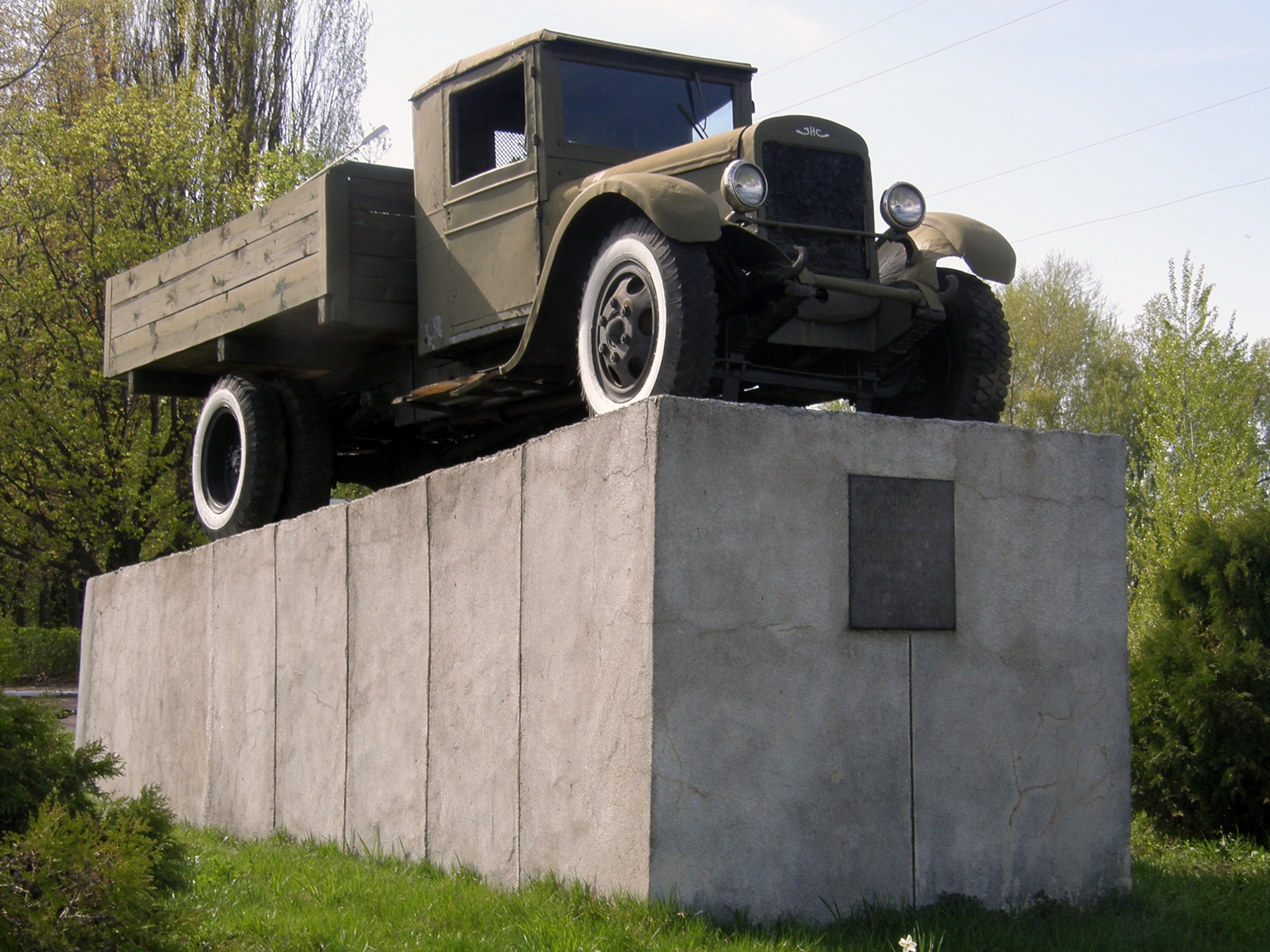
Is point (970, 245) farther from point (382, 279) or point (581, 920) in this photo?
point (581, 920)

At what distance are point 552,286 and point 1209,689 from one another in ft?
11.9

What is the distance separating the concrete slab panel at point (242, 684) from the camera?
666 centimetres

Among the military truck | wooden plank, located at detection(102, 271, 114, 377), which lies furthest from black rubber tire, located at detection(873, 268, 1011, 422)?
wooden plank, located at detection(102, 271, 114, 377)

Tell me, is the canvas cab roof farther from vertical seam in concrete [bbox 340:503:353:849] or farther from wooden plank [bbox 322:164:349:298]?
vertical seam in concrete [bbox 340:503:353:849]

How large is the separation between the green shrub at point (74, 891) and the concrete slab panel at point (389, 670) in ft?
6.33

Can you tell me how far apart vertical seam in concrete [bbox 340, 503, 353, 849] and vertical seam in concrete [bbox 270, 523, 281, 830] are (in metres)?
0.79

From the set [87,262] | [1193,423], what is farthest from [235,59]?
[1193,423]

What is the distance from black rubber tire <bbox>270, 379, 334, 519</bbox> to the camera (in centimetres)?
775

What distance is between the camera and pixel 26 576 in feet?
104

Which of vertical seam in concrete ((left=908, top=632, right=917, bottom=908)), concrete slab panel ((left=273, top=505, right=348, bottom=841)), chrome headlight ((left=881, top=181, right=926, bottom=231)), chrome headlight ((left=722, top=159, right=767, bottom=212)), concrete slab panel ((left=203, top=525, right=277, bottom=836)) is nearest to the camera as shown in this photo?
vertical seam in concrete ((left=908, top=632, right=917, bottom=908))

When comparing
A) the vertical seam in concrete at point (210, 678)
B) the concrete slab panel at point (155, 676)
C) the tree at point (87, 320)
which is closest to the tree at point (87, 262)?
the tree at point (87, 320)

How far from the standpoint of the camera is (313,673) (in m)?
6.23

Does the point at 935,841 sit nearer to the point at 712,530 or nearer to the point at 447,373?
the point at 712,530

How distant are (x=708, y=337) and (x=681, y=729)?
156cm
